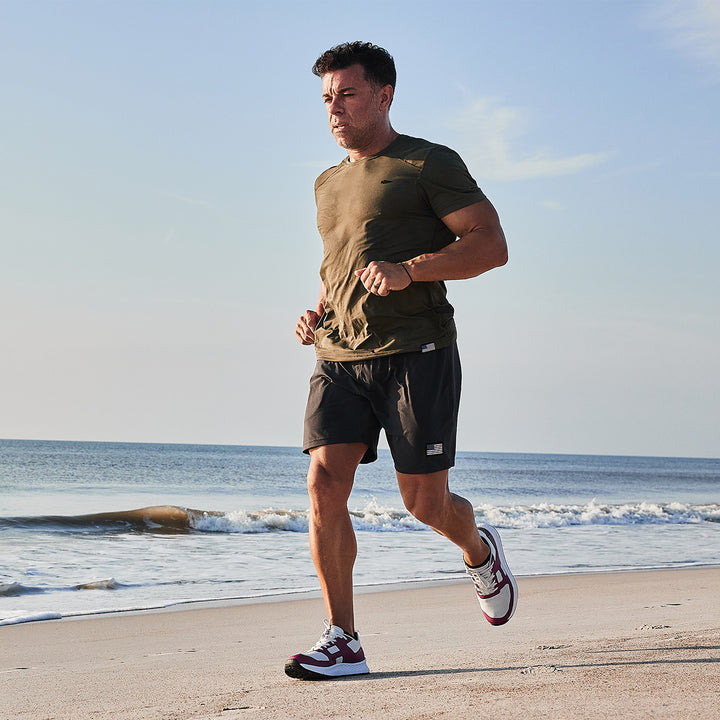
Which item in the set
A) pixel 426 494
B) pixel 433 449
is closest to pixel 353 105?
pixel 433 449

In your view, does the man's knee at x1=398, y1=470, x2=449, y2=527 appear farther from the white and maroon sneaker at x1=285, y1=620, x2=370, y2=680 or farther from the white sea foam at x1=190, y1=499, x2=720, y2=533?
the white sea foam at x1=190, y1=499, x2=720, y2=533

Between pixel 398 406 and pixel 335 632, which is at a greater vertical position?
pixel 398 406

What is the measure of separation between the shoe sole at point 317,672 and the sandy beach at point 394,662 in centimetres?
6

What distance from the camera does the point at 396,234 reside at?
2.79m

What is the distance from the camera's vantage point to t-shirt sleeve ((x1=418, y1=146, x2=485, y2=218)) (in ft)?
9.02

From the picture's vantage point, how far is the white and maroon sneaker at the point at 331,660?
8.32ft

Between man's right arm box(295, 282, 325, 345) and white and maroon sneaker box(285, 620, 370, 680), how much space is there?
1.00 meters

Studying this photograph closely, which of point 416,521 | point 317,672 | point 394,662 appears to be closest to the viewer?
point 317,672

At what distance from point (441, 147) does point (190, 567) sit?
17.9 ft

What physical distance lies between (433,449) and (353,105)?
1.18 m

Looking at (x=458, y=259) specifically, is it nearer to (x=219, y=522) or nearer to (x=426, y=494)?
(x=426, y=494)

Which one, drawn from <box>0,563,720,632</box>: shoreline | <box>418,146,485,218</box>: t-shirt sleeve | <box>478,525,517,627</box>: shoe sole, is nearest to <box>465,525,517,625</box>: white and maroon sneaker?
<box>478,525,517,627</box>: shoe sole

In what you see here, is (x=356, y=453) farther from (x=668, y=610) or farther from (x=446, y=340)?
(x=668, y=610)


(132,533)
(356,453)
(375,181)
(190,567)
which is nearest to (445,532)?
(356,453)
